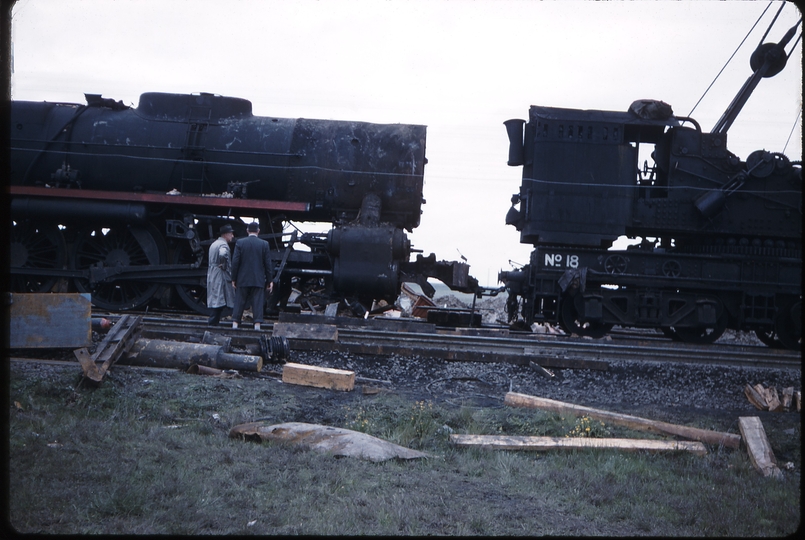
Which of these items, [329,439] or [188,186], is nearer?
[329,439]

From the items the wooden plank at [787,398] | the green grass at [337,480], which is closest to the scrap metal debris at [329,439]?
the green grass at [337,480]

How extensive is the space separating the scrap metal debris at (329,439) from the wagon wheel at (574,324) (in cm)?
638

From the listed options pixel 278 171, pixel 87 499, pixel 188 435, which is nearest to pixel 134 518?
pixel 87 499

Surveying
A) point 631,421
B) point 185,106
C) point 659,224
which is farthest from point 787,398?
point 185,106

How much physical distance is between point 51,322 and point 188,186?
515 centimetres

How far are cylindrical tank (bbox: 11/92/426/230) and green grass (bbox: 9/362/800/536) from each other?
6.12 meters

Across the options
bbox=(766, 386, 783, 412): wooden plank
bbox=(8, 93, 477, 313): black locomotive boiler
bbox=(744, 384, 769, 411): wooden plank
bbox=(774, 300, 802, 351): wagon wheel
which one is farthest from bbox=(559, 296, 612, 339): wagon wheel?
bbox=(766, 386, 783, 412): wooden plank

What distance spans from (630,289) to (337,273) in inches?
185

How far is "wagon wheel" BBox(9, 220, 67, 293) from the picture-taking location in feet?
37.3

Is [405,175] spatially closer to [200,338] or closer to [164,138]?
[164,138]

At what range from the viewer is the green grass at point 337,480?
3.42 meters

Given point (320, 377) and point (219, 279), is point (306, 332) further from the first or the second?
point (219, 279)

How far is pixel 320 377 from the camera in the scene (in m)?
6.59

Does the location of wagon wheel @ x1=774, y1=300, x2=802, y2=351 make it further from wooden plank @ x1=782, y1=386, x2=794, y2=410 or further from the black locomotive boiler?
the black locomotive boiler
